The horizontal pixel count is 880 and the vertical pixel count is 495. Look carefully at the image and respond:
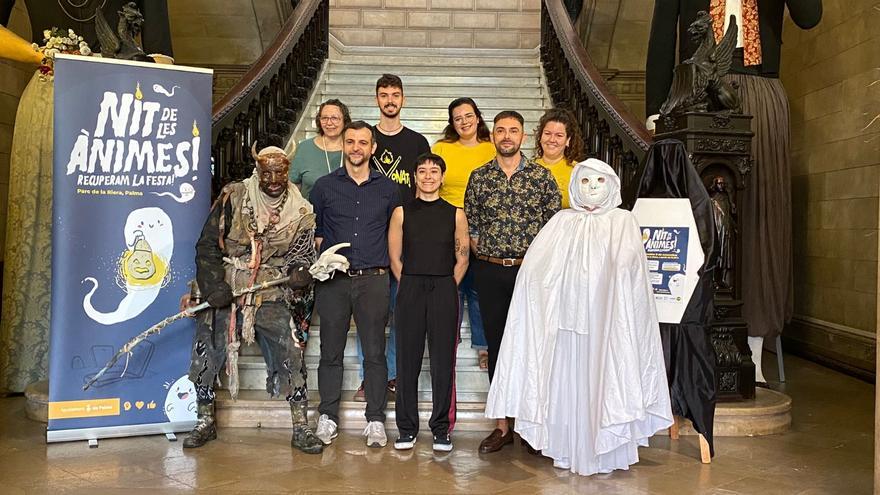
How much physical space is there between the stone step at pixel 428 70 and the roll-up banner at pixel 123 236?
4.12 metres

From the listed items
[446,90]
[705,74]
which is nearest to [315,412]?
[705,74]

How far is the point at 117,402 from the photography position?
4402mm

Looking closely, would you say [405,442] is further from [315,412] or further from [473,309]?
[473,309]

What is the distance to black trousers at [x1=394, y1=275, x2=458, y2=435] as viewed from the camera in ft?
13.8

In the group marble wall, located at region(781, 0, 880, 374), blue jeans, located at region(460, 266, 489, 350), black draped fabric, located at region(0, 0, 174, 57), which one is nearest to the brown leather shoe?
blue jeans, located at region(460, 266, 489, 350)

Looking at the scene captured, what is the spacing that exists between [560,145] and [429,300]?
1.11 m

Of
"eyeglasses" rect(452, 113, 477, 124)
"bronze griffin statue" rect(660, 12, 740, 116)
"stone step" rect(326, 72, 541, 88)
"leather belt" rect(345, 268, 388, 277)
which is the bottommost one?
"leather belt" rect(345, 268, 388, 277)

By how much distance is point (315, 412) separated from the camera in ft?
14.9

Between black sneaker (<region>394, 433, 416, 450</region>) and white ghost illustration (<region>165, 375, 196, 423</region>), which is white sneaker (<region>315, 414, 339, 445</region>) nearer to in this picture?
black sneaker (<region>394, 433, 416, 450</region>)

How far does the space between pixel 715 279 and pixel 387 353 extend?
204 centimetres

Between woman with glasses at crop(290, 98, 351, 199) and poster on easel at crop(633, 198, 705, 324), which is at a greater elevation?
woman with glasses at crop(290, 98, 351, 199)

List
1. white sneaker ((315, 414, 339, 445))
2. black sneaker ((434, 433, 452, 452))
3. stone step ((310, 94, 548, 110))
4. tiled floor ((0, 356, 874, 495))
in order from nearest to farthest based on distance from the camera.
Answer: tiled floor ((0, 356, 874, 495)) → black sneaker ((434, 433, 452, 452)) → white sneaker ((315, 414, 339, 445)) → stone step ((310, 94, 548, 110))

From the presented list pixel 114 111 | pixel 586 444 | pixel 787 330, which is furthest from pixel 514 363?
pixel 787 330

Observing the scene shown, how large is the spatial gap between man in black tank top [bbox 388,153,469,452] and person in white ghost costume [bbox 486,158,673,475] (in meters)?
0.34
